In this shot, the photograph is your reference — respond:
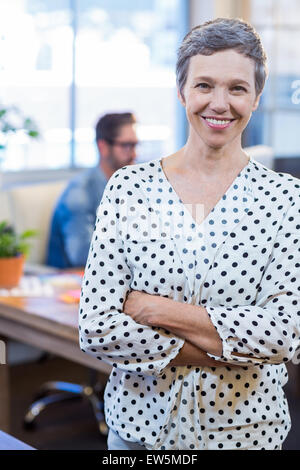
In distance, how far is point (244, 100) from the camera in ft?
4.76

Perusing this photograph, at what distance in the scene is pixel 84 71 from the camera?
16.1 feet

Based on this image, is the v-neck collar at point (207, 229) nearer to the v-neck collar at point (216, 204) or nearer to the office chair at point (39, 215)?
the v-neck collar at point (216, 204)

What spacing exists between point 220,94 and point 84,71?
3592mm

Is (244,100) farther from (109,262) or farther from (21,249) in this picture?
(21,249)

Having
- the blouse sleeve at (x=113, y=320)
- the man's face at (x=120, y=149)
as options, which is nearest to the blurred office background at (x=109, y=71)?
the man's face at (x=120, y=149)

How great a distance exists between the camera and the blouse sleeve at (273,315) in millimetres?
1441

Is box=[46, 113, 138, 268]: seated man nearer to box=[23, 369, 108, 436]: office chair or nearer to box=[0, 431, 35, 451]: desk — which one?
box=[23, 369, 108, 436]: office chair

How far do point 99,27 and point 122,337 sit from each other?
3814 millimetres

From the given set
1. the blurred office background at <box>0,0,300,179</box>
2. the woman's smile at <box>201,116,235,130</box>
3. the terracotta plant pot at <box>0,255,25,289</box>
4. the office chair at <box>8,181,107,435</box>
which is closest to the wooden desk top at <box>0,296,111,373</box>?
the terracotta plant pot at <box>0,255,25,289</box>

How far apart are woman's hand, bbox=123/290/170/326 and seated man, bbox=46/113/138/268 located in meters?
2.02

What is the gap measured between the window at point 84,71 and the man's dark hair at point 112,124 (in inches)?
37.4

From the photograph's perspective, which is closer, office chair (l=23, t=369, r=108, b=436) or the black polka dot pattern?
the black polka dot pattern

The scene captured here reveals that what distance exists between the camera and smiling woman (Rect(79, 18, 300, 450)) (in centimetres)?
145

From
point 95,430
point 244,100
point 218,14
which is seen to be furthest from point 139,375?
point 218,14
